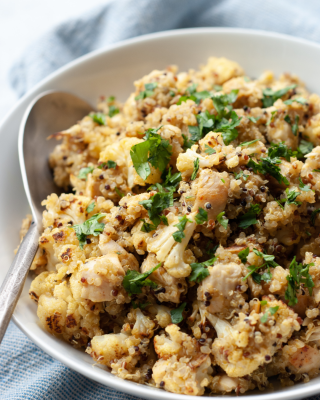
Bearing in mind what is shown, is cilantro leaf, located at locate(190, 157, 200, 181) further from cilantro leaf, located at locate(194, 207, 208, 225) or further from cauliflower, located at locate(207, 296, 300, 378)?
cauliflower, located at locate(207, 296, 300, 378)

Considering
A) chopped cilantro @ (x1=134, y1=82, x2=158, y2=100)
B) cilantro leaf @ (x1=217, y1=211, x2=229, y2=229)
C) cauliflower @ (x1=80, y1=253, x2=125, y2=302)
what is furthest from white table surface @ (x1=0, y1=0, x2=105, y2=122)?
cilantro leaf @ (x1=217, y1=211, x2=229, y2=229)

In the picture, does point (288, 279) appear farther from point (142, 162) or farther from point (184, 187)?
point (142, 162)

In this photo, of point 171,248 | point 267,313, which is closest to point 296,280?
point 267,313

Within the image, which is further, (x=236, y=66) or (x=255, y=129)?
(x=236, y=66)

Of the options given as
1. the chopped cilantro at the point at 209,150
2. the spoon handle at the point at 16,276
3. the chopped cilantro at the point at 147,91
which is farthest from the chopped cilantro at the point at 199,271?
the chopped cilantro at the point at 147,91

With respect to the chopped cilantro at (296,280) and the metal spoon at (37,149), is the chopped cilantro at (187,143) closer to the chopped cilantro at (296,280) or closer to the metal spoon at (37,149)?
the chopped cilantro at (296,280)

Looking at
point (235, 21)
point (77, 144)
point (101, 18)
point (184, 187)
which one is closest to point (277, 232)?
point (184, 187)
